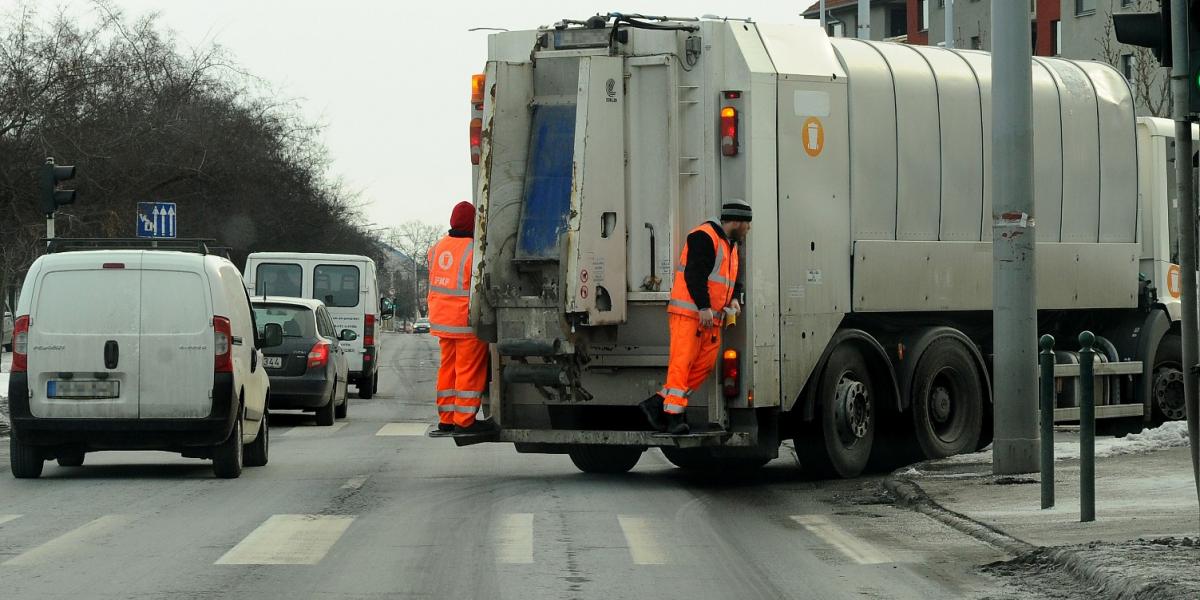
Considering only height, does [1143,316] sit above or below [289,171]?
below

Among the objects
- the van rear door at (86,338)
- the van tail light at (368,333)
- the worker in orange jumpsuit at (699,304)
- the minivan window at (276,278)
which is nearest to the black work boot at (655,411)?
the worker in orange jumpsuit at (699,304)

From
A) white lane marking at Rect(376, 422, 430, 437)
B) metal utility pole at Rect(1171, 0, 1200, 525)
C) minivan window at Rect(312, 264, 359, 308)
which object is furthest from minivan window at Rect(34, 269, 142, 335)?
minivan window at Rect(312, 264, 359, 308)

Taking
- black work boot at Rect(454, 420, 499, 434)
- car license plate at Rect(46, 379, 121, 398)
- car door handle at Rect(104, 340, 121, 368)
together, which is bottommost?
black work boot at Rect(454, 420, 499, 434)

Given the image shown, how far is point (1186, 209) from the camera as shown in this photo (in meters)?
9.04

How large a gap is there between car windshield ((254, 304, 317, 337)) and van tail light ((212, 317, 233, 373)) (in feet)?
28.0

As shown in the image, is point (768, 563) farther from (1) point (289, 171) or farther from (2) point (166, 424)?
(1) point (289, 171)

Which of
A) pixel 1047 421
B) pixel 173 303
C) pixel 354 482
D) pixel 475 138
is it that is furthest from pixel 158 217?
pixel 1047 421

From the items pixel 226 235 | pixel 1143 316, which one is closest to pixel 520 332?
pixel 1143 316

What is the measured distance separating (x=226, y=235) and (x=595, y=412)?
133ft

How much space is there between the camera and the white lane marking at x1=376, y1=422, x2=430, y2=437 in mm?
20578

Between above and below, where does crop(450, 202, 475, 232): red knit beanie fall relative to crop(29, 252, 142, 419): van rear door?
above

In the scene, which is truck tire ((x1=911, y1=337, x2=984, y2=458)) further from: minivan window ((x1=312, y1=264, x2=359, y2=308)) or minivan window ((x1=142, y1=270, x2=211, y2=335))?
minivan window ((x1=312, y1=264, x2=359, y2=308))

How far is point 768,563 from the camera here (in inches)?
365

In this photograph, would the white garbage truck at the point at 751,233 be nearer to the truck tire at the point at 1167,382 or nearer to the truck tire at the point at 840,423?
the truck tire at the point at 840,423
